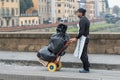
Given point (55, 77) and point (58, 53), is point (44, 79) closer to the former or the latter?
point (55, 77)

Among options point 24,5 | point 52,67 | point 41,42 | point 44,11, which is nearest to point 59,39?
point 52,67

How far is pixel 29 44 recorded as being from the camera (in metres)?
14.8

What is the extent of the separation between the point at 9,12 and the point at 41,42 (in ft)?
259

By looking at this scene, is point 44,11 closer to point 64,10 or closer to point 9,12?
point 64,10

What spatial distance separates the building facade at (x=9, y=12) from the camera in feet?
→ 293

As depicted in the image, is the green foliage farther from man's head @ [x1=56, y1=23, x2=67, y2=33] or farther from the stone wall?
man's head @ [x1=56, y1=23, x2=67, y2=33]

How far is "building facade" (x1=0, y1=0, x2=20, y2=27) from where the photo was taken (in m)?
89.2

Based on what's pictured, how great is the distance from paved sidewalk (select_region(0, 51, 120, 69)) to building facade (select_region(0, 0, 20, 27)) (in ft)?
245

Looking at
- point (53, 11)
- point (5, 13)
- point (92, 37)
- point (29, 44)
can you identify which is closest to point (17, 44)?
point (29, 44)

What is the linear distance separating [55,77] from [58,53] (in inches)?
39.2

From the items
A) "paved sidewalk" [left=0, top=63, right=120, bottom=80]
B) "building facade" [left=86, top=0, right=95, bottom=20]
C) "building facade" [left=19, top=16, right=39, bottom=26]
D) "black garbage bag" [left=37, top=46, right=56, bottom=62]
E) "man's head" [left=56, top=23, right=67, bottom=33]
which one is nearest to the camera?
"paved sidewalk" [left=0, top=63, right=120, bottom=80]

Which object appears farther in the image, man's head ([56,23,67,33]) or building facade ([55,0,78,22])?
building facade ([55,0,78,22])

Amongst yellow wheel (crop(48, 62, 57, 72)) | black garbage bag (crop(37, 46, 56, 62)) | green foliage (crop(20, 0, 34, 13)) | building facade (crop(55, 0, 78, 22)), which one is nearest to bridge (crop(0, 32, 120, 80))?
yellow wheel (crop(48, 62, 57, 72))

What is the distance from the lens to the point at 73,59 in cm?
1248
